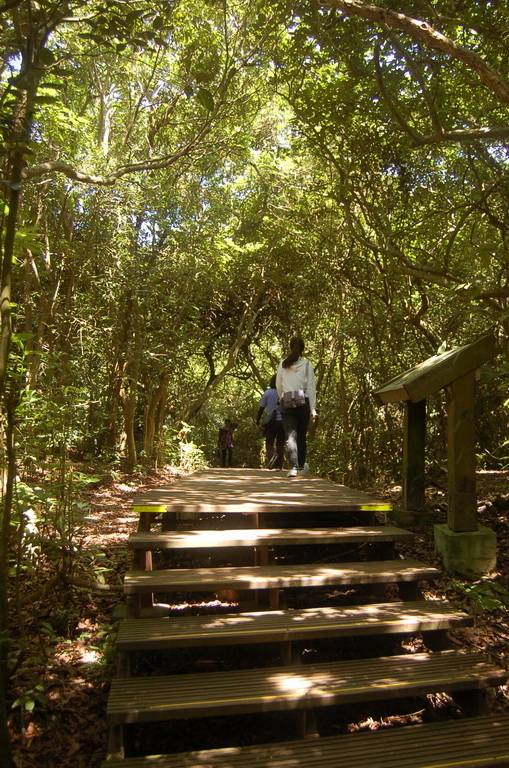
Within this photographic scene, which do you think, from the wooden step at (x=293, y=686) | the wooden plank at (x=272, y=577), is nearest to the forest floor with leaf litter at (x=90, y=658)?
the wooden step at (x=293, y=686)

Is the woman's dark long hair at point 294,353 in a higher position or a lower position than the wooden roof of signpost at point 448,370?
higher

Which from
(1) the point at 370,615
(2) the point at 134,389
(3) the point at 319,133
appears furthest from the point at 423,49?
(2) the point at 134,389

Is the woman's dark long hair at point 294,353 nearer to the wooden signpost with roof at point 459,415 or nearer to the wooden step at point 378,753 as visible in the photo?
the wooden signpost with roof at point 459,415

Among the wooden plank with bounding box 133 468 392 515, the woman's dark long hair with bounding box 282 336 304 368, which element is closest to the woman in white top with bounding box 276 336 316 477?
the woman's dark long hair with bounding box 282 336 304 368

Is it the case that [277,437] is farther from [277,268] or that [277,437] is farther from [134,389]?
[277,268]

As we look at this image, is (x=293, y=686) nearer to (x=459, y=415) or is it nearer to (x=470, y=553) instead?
(x=470, y=553)

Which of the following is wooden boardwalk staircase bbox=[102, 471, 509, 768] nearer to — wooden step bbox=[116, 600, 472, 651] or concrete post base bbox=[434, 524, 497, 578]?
wooden step bbox=[116, 600, 472, 651]

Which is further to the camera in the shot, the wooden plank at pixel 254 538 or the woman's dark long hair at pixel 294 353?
the woman's dark long hair at pixel 294 353

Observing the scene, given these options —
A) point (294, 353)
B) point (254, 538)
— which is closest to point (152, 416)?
point (294, 353)

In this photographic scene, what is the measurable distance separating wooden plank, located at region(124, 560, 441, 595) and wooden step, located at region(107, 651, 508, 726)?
597 millimetres

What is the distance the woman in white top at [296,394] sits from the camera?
719cm

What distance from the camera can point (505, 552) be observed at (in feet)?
17.4

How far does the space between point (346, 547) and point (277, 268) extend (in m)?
11.7

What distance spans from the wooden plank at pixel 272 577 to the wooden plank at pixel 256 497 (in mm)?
620
